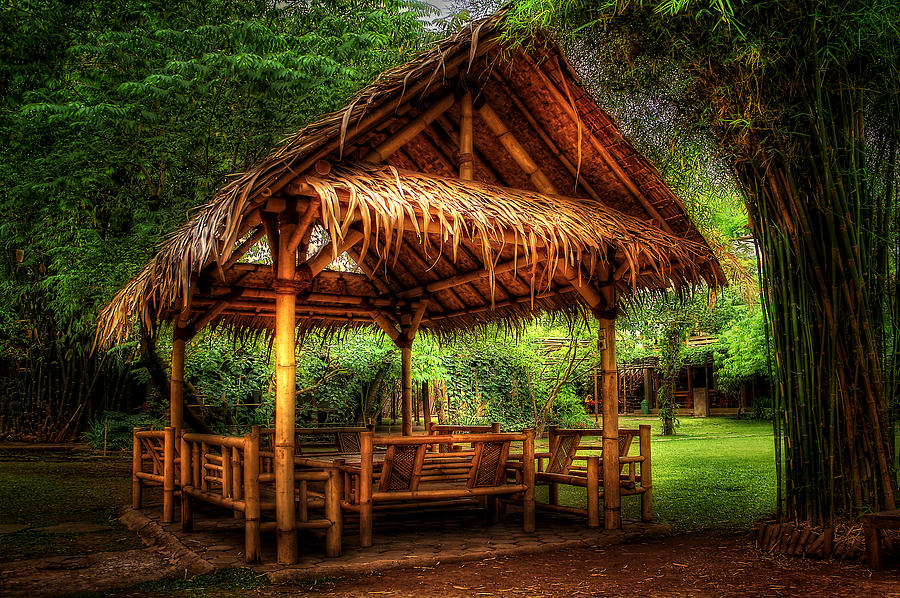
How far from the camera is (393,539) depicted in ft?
19.1

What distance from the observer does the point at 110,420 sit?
1468cm

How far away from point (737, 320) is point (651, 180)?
54.2 ft

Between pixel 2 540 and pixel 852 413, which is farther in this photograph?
pixel 2 540

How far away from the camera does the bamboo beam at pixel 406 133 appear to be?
580cm

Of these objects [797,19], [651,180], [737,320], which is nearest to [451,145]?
[651,180]

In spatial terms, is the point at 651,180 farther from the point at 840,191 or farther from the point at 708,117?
the point at 840,191

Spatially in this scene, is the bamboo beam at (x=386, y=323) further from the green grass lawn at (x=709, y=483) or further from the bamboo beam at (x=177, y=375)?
the green grass lawn at (x=709, y=483)

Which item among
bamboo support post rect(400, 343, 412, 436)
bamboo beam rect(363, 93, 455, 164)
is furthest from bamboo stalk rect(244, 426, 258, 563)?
bamboo support post rect(400, 343, 412, 436)

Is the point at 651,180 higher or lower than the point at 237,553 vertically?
higher

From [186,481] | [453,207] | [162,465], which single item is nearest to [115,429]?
[162,465]

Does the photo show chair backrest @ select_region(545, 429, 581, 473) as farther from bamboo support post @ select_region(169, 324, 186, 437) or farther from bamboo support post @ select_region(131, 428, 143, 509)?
bamboo support post @ select_region(131, 428, 143, 509)

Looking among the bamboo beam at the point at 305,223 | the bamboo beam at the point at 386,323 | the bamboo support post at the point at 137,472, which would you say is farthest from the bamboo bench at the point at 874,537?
the bamboo support post at the point at 137,472

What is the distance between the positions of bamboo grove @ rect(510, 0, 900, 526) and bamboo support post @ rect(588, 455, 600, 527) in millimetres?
1487

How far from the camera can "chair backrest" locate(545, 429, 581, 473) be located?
666 cm
